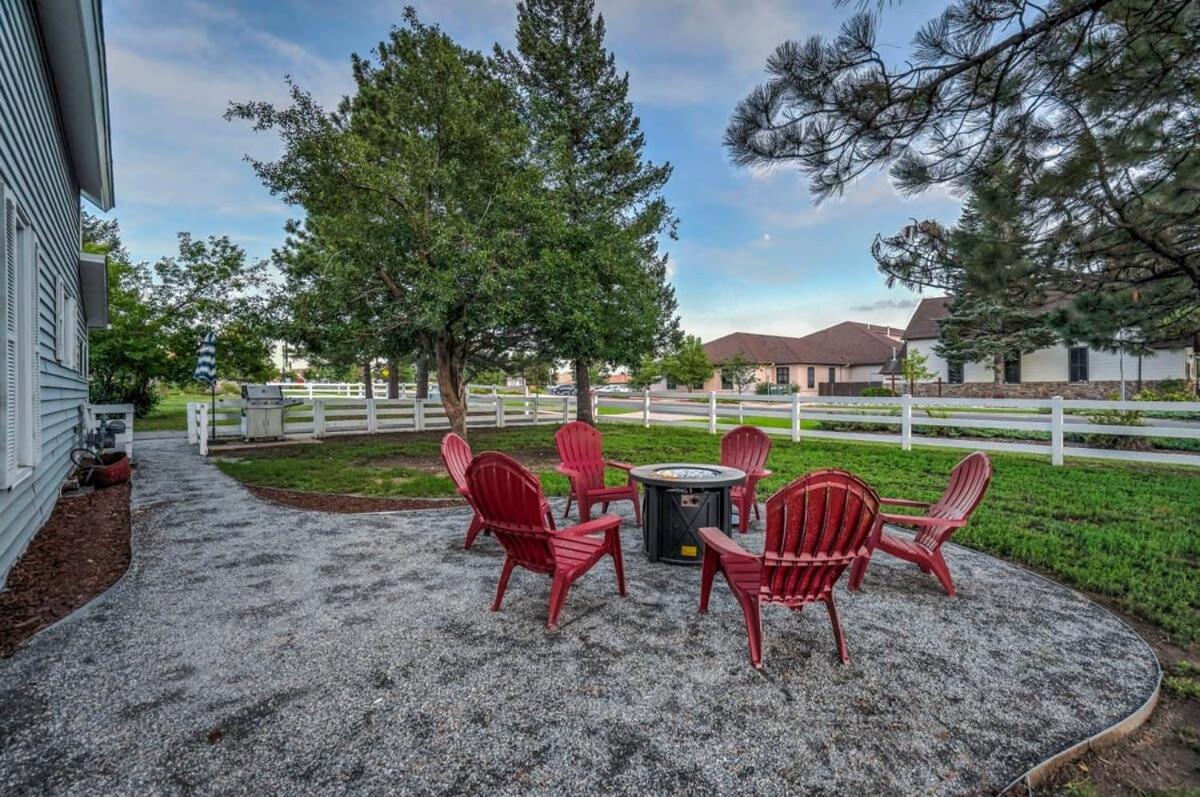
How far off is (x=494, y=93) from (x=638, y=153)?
19.7ft

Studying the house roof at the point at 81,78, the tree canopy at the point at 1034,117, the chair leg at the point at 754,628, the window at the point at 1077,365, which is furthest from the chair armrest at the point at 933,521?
the window at the point at 1077,365

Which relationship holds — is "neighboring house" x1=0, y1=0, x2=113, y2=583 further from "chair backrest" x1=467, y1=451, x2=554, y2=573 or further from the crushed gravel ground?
"chair backrest" x1=467, y1=451, x2=554, y2=573

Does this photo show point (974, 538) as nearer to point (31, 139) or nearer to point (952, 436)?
point (952, 436)

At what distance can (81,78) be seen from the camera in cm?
548

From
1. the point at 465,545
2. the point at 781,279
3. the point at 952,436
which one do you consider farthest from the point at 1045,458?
the point at 465,545

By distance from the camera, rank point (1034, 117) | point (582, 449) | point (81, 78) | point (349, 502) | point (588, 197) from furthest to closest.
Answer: point (588, 197) → point (349, 502) → point (81, 78) → point (582, 449) → point (1034, 117)

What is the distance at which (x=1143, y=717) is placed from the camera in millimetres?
2188

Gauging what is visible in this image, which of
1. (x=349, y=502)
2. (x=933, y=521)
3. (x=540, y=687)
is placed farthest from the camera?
(x=349, y=502)

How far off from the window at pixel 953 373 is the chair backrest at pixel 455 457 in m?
27.7

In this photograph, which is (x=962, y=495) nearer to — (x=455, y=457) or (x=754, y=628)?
(x=754, y=628)

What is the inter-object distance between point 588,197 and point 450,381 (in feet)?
15.7

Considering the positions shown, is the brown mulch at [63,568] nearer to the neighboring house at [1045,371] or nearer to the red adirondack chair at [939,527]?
the red adirondack chair at [939,527]

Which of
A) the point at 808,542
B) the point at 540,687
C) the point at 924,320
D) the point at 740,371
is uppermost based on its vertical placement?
the point at 924,320

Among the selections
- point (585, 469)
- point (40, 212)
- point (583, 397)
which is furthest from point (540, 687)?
point (583, 397)
